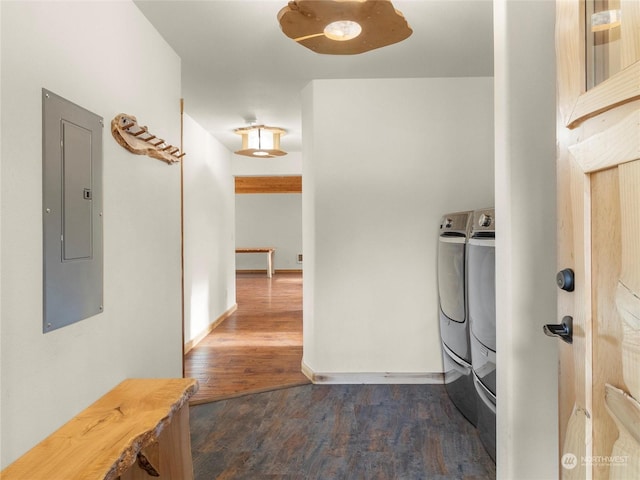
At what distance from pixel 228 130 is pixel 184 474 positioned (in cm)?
389

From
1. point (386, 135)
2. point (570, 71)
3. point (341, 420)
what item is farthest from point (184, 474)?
point (386, 135)

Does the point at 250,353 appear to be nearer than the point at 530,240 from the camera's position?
No

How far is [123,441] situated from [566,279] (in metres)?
1.43

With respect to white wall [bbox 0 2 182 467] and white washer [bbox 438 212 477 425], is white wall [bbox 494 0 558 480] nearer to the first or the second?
white washer [bbox 438 212 477 425]

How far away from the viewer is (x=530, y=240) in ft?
4.85

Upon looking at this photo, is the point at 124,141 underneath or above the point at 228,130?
underneath

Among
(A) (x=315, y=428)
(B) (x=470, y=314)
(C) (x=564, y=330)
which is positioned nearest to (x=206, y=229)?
(A) (x=315, y=428)

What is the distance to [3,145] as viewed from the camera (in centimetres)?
126

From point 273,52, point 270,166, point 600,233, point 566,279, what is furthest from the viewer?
point 270,166

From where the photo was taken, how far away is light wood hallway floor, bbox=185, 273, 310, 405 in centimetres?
335

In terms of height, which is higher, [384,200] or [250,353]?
[384,200]

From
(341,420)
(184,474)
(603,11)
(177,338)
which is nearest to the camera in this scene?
(603,11)

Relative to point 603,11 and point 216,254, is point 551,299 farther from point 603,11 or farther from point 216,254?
point 216,254

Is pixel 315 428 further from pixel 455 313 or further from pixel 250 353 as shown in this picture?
pixel 250 353
